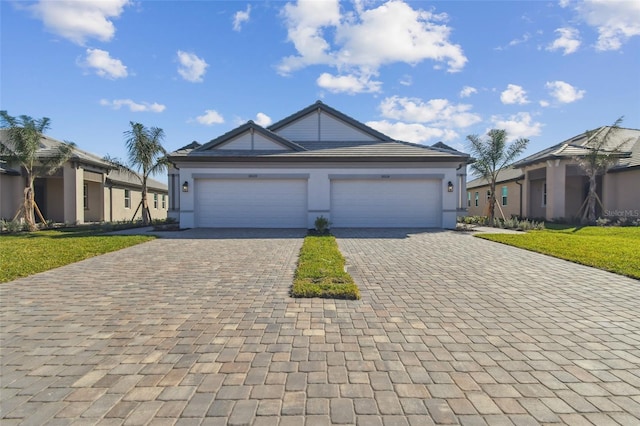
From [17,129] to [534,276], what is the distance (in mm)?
20039

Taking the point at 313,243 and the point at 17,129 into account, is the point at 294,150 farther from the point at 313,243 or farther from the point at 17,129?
the point at 17,129

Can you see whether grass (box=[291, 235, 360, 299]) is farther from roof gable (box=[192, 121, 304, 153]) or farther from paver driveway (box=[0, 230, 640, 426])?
roof gable (box=[192, 121, 304, 153])

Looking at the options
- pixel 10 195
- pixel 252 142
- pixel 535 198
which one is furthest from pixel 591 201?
pixel 10 195

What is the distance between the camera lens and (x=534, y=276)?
6.01 metres

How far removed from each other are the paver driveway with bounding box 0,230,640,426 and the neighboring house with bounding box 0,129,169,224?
14762 millimetres

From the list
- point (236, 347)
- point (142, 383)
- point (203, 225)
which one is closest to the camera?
point (142, 383)

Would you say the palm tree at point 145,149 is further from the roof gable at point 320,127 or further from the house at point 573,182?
the house at point 573,182

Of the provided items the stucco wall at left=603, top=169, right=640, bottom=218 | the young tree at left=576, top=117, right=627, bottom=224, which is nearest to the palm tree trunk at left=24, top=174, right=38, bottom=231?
the young tree at left=576, top=117, right=627, bottom=224

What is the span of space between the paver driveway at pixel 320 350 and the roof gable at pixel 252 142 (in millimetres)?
10308

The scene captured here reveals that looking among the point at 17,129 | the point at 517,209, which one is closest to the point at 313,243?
the point at 17,129

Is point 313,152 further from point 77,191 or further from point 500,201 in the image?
point 500,201

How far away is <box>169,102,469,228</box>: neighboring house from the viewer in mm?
14836

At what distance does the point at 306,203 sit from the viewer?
1515 centimetres

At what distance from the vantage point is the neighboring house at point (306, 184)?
14836 mm
